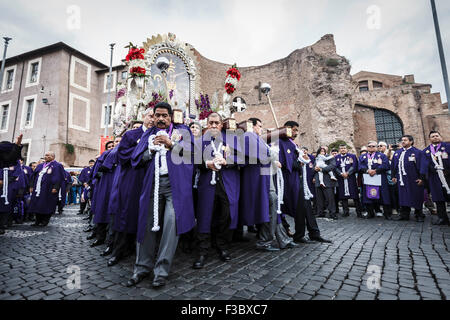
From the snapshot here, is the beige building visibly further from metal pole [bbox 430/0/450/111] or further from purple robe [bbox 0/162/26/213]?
purple robe [bbox 0/162/26/213]

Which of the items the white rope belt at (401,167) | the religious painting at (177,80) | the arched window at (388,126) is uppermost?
the arched window at (388,126)

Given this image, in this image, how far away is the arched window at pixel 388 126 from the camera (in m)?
25.0

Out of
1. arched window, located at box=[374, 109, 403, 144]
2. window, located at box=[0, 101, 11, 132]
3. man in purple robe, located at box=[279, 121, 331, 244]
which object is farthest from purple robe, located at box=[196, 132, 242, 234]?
window, located at box=[0, 101, 11, 132]

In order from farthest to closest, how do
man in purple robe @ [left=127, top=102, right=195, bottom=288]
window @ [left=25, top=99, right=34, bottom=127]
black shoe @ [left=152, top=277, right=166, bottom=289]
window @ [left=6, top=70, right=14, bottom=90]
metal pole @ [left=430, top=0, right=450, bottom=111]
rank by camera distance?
window @ [left=6, top=70, right=14, bottom=90] → window @ [left=25, top=99, right=34, bottom=127] → metal pole @ [left=430, top=0, right=450, bottom=111] → man in purple robe @ [left=127, top=102, right=195, bottom=288] → black shoe @ [left=152, top=277, right=166, bottom=289]

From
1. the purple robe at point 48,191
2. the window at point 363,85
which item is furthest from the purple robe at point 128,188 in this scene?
the window at point 363,85

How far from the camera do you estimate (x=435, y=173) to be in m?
6.21

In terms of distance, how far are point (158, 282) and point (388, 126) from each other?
2968 centimetres

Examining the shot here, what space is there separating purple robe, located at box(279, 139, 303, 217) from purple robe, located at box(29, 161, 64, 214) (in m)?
6.71

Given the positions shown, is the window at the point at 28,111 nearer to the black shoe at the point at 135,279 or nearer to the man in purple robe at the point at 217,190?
the man in purple robe at the point at 217,190

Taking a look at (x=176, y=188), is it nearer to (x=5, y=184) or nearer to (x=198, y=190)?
(x=198, y=190)

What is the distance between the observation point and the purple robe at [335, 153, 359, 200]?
26.3 ft

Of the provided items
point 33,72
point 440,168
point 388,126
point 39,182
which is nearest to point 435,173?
point 440,168

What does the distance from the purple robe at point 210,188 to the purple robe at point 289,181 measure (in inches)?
39.7
